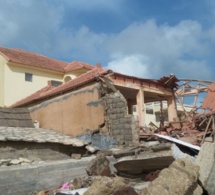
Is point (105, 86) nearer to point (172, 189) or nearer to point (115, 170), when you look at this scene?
point (115, 170)

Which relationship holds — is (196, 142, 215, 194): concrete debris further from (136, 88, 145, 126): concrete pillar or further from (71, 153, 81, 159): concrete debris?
(136, 88, 145, 126): concrete pillar

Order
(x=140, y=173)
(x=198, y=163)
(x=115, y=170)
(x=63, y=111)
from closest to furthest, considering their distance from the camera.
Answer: (x=198, y=163) < (x=140, y=173) < (x=115, y=170) < (x=63, y=111)

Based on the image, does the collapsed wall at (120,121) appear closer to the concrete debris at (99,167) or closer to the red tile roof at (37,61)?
the concrete debris at (99,167)

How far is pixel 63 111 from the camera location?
13.1 m

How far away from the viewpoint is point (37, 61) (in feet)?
76.9

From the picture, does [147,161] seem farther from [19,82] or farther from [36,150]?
[19,82]

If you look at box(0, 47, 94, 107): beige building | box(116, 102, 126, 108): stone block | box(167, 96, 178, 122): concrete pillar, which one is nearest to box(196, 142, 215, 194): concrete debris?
box(116, 102, 126, 108): stone block

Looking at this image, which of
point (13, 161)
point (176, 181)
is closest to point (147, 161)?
point (176, 181)

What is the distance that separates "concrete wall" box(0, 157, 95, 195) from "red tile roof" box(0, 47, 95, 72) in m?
15.2

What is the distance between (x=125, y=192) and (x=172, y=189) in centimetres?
91

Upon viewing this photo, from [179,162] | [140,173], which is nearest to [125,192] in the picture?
[179,162]

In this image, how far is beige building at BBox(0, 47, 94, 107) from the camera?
21.5 metres

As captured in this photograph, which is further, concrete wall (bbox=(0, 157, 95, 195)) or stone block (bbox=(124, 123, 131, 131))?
stone block (bbox=(124, 123, 131, 131))

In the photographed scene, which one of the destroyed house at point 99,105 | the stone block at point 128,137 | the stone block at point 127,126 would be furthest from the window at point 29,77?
the stone block at point 128,137
